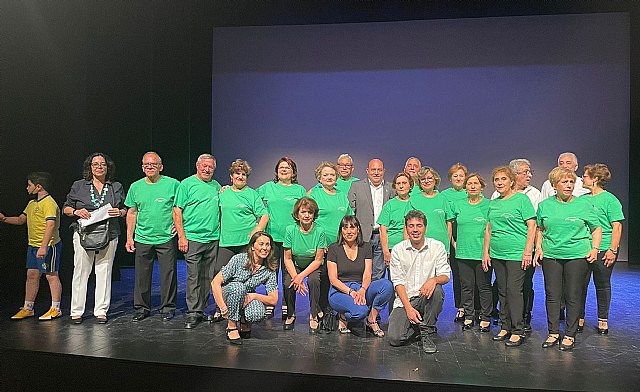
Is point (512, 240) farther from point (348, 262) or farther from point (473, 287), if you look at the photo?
point (348, 262)

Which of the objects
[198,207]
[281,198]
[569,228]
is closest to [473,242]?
[569,228]

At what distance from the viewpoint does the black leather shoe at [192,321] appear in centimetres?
423

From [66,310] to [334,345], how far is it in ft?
7.83

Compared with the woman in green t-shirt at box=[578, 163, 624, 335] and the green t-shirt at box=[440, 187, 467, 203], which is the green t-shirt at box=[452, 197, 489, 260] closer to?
the green t-shirt at box=[440, 187, 467, 203]

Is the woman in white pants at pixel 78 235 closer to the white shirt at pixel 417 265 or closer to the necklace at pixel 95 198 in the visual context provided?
the necklace at pixel 95 198

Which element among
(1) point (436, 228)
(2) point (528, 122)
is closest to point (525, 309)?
(1) point (436, 228)

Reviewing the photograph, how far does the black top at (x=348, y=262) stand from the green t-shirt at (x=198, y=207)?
1.00 metres

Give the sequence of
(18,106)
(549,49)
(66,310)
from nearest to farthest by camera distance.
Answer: (66,310)
(18,106)
(549,49)

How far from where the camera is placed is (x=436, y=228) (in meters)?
4.30

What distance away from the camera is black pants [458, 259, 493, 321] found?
13.9 ft

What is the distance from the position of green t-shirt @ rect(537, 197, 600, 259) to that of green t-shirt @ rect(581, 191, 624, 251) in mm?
364

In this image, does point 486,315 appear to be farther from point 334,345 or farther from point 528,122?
point 528,122

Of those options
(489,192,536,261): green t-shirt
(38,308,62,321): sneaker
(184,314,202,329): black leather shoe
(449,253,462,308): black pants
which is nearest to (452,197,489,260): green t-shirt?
(489,192,536,261): green t-shirt

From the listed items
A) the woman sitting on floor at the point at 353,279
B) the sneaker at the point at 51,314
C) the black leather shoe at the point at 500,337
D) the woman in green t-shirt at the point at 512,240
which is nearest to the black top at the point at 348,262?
the woman sitting on floor at the point at 353,279
